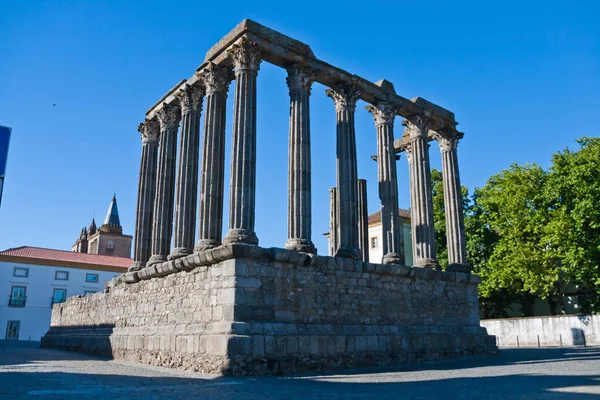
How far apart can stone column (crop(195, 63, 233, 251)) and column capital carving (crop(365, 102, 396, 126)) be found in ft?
18.1

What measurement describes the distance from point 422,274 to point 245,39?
30.5 feet

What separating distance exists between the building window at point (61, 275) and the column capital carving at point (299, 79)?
1623 inches

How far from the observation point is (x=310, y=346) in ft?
43.0

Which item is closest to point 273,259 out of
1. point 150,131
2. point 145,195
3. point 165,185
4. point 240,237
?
point 240,237

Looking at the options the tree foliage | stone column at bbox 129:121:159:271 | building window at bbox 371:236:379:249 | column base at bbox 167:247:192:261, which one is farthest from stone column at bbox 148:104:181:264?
building window at bbox 371:236:379:249

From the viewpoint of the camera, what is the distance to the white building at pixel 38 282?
46594 millimetres

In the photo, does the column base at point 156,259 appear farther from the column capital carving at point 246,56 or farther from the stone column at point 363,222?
the stone column at point 363,222

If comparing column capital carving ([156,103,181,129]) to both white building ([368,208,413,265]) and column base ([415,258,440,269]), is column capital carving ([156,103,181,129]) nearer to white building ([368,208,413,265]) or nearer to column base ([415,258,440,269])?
column base ([415,258,440,269])

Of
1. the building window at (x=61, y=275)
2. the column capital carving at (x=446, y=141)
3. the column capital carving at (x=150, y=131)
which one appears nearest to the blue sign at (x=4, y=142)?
the column capital carving at (x=150, y=131)

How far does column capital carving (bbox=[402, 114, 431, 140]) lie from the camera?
2044 cm

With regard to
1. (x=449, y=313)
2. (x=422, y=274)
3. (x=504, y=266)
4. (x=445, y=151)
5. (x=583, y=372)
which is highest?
(x=445, y=151)

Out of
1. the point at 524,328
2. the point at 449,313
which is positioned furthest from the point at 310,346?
the point at 524,328

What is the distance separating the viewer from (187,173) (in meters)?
17.3

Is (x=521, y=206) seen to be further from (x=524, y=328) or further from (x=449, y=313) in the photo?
(x=449, y=313)
